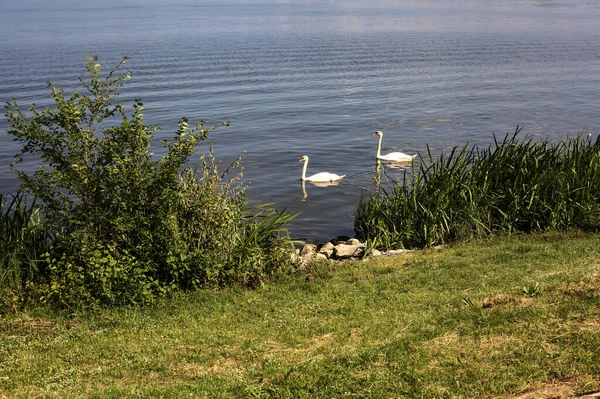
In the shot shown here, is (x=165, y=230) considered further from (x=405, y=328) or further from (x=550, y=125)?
(x=550, y=125)

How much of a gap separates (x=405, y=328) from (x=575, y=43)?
52.2m

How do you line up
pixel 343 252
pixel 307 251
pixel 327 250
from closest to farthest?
1. pixel 343 252
2. pixel 327 250
3. pixel 307 251

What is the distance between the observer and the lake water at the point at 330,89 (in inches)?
940

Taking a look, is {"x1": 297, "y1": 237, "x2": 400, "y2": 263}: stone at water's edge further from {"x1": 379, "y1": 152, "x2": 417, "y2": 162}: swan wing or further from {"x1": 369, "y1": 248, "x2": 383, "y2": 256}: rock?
{"x1": 379, "y1": 152, "x2": 417, "y2": 162}: swan wing

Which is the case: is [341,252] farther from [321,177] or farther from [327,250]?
[321,177]

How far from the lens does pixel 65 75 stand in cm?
3772

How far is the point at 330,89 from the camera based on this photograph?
120ft

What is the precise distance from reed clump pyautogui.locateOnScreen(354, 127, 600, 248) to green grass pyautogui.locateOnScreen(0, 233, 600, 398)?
2.73m

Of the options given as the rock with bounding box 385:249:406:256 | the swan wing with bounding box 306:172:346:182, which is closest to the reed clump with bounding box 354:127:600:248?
the rock with bounding box 385:249:406:256

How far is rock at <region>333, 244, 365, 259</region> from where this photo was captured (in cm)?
1284

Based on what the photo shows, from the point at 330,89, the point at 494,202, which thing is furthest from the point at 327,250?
the point at 330,89

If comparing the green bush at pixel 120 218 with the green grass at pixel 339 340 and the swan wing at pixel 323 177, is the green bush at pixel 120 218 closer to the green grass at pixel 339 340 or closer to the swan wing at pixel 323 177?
the green grass at pixel 339 340

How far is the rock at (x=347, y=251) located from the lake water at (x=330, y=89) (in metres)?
3.33

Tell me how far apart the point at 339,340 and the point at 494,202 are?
655cm
